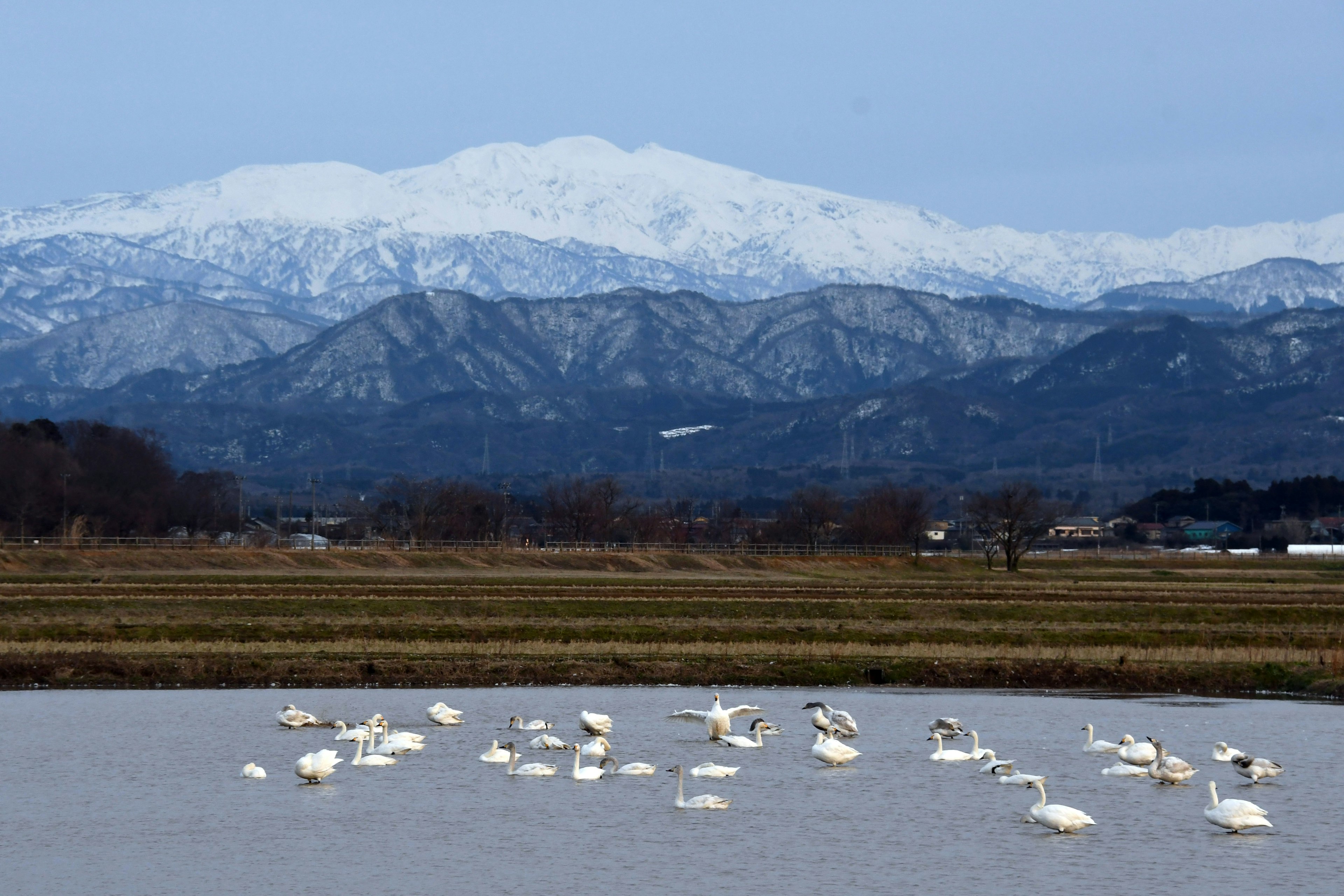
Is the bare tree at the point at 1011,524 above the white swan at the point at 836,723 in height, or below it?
above

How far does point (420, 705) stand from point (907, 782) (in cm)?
1392

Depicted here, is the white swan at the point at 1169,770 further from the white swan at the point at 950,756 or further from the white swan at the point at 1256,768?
the white swan at the point at 950,756

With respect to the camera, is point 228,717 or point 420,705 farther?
point 420,705

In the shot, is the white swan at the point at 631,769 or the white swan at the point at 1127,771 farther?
the white swan at the point at 631,769

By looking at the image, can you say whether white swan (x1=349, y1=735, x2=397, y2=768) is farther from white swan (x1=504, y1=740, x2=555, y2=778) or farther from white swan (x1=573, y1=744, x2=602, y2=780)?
white swan (x1=573, y1=744, x2=602, y2=780)

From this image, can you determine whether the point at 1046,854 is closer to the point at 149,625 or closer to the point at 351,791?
the point at 351,791

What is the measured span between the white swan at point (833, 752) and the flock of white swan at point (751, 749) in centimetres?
2

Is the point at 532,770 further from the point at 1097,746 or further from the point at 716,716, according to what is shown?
the point at 1097,746

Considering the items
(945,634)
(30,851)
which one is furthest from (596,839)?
(945,634)

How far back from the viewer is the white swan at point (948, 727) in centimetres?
3350

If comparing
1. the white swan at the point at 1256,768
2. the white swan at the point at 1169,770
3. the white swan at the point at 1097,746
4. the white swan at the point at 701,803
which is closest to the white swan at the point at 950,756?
Answer: the white swan at the point at 1097,746

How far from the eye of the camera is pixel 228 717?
36312mm

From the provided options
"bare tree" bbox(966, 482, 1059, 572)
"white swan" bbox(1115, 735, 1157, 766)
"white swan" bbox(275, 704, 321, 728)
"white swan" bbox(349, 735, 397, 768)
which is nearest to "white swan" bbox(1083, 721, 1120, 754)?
"white swan" bbox(1115, 735, 1157, 766)

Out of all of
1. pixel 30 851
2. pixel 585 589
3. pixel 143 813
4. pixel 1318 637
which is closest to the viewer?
pixel 30 851
